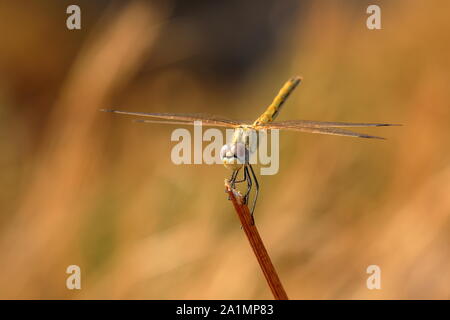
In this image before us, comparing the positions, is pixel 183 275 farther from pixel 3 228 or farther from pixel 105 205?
pixel 3 228

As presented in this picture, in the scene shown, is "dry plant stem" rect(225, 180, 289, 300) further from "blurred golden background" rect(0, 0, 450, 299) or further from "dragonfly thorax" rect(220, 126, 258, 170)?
"blurred golden background" rect(0, 0, 450, 299)

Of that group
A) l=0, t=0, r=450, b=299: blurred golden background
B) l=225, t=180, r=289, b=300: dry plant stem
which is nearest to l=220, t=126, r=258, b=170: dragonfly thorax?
l=225, t=180, r=289, b=300: dry plant stem

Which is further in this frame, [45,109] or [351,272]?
[45,109]

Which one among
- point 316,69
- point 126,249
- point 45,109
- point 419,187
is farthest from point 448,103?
point 45,109

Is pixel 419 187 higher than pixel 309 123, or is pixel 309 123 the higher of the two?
pixel 309 123

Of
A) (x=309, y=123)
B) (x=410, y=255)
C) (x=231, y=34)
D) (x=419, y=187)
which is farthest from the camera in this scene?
(x=231, y=34)

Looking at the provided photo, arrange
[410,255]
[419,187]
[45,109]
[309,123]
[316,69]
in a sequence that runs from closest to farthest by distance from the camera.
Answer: [309,123], [410,255], [419,187], [316,69], [45,109]
